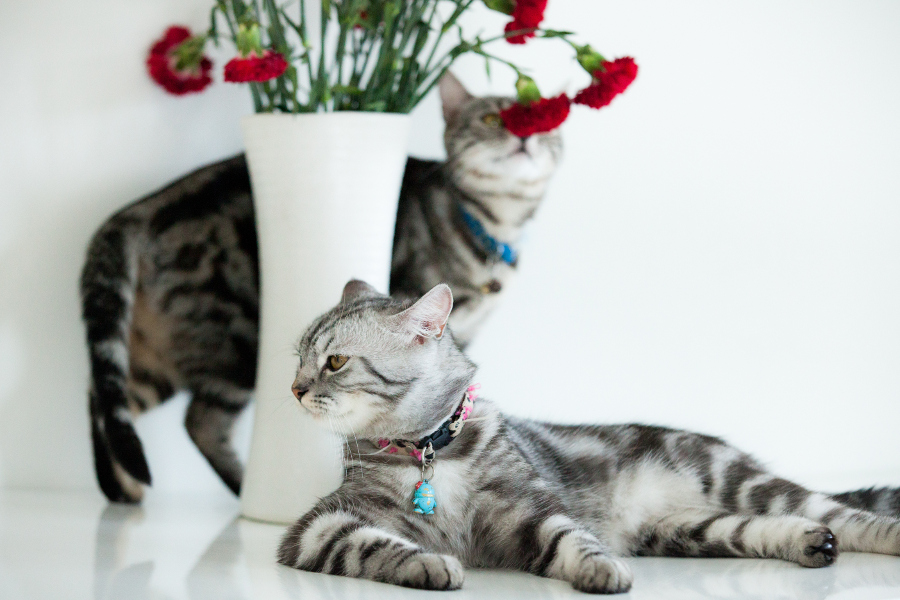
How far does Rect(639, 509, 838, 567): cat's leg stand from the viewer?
1.17 m

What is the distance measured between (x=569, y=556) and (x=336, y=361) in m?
0.44

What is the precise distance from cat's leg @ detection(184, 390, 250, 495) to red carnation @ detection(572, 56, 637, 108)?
3.07 feet

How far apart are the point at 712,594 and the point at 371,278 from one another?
81 centimetres

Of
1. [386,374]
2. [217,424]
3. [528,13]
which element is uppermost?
[528,13]

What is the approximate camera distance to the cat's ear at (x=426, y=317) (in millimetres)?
1220

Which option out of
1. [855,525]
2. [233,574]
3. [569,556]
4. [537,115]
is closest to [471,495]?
[569,556]

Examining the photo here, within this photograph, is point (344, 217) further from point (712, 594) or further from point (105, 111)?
point (712, 594)

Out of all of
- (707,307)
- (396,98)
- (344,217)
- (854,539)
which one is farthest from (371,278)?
(707,307)

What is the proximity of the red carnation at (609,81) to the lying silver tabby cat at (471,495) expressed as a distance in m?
0.48

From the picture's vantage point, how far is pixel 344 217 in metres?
1.54

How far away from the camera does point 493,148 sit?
181cm

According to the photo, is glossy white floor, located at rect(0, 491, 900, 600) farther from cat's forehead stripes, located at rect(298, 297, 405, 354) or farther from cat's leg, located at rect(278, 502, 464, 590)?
cat's forehead stripes, located at rect(298, 297, 405, 354)

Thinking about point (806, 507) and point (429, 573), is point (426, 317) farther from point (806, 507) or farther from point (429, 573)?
point (806, 507)

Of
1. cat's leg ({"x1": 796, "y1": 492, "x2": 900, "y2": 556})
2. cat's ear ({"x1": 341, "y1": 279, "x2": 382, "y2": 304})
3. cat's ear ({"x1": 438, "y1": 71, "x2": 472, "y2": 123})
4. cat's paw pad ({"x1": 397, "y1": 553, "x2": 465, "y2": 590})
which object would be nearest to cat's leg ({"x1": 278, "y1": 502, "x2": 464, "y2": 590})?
cat's paw pad ({"x1": 397, "y1": 553, "x2": 465, "y2": 590})
